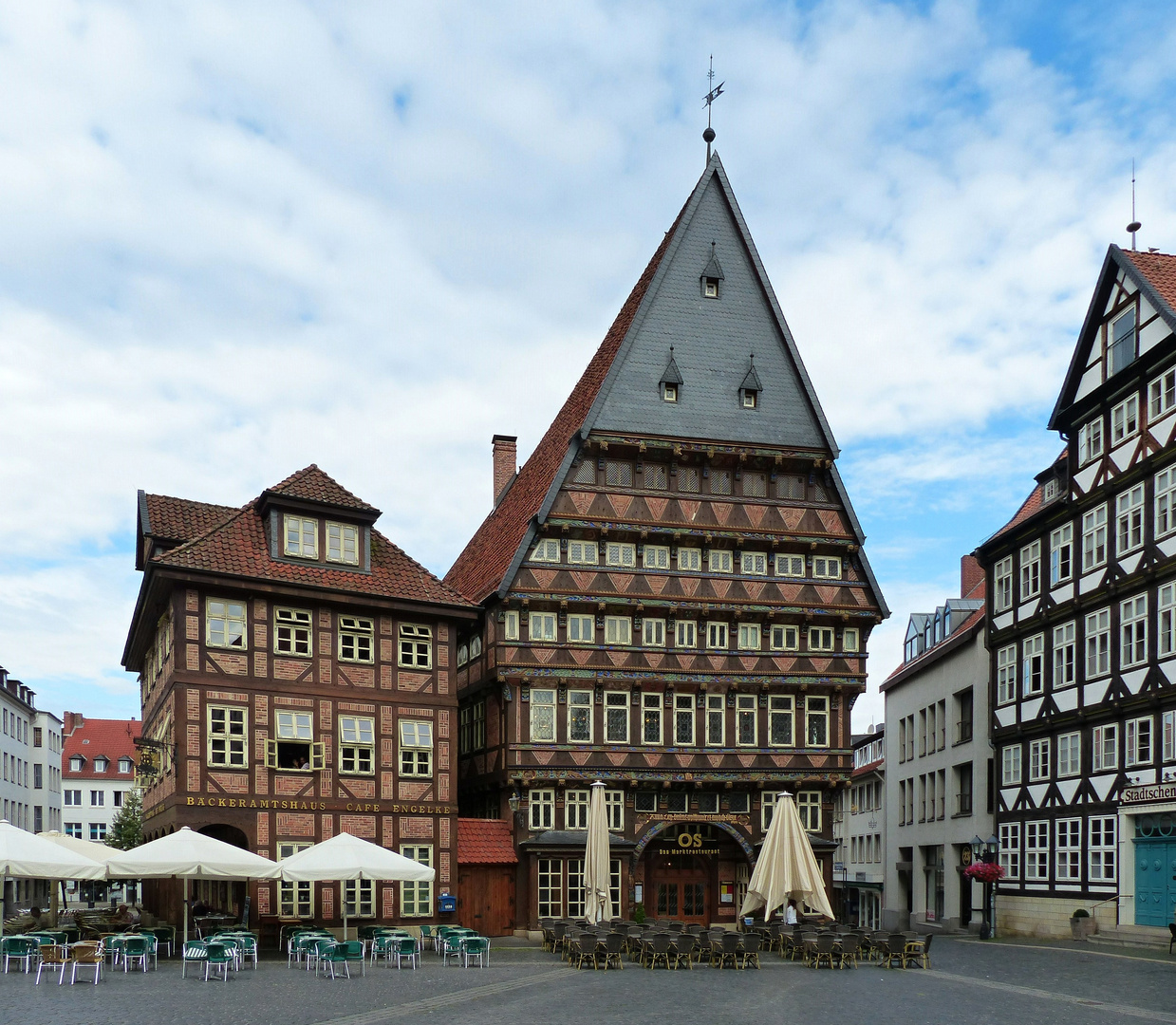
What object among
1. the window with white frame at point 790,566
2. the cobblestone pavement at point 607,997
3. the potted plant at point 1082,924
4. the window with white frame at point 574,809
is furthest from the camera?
the window with white frame at point 790,566

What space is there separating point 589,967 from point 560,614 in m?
13.5

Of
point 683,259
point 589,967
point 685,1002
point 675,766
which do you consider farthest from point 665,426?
point 685,1002

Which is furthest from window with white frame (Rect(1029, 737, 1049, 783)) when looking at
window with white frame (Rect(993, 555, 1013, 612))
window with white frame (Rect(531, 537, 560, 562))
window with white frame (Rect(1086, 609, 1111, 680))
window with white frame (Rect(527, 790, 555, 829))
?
window with white frame (Rect(531, 537, 560, 562))

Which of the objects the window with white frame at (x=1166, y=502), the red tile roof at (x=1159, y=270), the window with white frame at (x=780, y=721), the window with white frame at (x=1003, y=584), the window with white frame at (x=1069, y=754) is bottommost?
the window with white frame at (x=1069, y=754)

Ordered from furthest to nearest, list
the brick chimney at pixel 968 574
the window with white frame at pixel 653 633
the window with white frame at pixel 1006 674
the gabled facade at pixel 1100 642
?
1. the brick chimney at pixel 968 574
2. the window with white frame at pixel 1006 674
3. the window with white frame at pixel 653 633
4. the gabled facade at pixel 1100 642

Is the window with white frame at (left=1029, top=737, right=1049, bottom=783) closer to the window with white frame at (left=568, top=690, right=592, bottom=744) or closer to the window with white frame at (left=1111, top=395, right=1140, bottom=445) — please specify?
the window with white frame at (left=1111, top=395, right=1140, bottom=445)

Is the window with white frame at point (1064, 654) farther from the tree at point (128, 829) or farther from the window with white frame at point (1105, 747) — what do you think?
the tree at point (128, 829)

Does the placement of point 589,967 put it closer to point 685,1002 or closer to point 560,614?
point 685,1002

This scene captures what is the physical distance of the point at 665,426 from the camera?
41.5 meters

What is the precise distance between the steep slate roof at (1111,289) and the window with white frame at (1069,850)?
11203mm

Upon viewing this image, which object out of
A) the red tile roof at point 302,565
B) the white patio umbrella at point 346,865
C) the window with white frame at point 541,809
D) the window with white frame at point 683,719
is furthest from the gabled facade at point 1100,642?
the white patio umbrella at point 346,865

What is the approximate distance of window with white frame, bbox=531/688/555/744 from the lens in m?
39.0

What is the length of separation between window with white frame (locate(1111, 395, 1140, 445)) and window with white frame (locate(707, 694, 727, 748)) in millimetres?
12818

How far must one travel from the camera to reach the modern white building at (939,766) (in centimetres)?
4747
